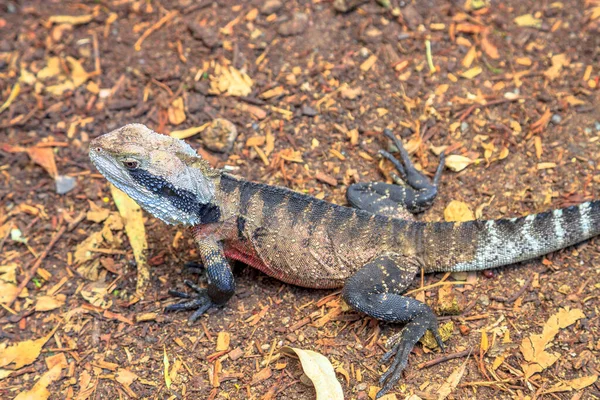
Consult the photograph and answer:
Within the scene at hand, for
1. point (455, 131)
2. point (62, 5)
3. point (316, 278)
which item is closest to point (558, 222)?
point (455, 131)

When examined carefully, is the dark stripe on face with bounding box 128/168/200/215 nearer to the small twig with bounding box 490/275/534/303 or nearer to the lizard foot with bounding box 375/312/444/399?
the lizard foot with bounding box 375/312/444/399

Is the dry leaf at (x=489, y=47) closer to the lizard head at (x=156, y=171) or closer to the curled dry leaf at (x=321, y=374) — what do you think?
the lizard head at (x=156, y=171)

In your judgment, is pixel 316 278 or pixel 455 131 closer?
pixel 316 278

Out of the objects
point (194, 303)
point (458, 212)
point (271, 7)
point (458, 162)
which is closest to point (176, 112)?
point (271, 7)

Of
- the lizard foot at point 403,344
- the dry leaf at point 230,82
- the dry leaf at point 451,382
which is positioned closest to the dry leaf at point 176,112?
the dry leaf at point 230,82

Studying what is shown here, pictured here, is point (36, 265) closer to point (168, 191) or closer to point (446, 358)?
point (168, 191)

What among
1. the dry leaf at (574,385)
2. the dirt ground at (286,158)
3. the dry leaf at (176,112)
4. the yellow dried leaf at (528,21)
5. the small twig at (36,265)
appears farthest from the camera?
the yellow dried leaf at (528,21)

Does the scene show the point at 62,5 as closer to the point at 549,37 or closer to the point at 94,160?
the point at 94,160
